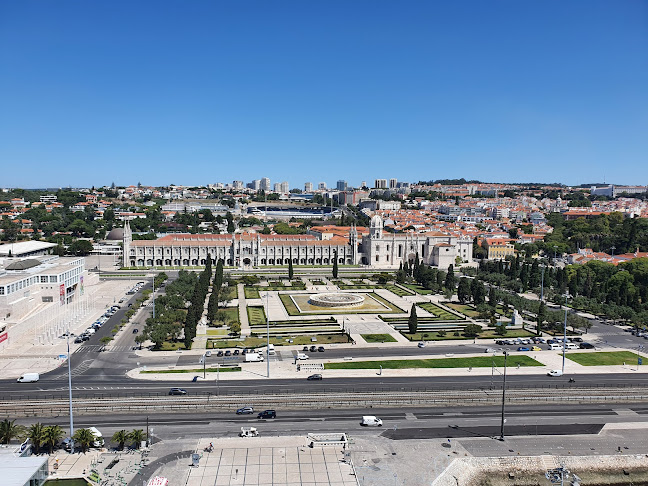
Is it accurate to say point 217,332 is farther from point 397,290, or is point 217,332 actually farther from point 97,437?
point 397,290

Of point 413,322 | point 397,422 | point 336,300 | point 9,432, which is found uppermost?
point 413,322

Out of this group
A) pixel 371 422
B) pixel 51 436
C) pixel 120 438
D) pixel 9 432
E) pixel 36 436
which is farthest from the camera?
pixel 371 422

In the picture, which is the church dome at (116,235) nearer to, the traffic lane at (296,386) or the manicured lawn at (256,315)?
the manicured lawn at (256,315)

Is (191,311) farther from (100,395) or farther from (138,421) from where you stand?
(138,421)

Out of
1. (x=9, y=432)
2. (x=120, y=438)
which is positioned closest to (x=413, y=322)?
(x=120, y=438)

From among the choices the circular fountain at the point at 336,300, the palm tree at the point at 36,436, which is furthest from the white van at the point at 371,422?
the circular fountain at the point at 336,300

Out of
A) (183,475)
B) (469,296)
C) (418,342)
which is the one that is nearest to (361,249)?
(469,296)

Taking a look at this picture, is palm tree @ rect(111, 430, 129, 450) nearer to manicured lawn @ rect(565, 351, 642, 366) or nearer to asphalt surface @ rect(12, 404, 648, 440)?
asphalt surface @ rect(12, 404, 648, 440)

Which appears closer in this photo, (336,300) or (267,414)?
(267,414)
